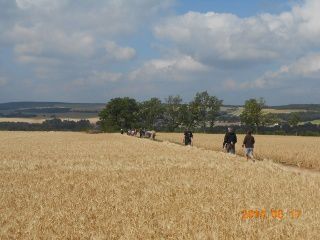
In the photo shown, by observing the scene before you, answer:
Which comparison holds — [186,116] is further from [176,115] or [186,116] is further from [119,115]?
[119,115]

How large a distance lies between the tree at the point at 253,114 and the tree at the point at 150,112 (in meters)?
36.8

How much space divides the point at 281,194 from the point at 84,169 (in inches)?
399

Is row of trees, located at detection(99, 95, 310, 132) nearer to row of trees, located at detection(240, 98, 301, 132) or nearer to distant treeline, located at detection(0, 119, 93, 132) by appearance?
row of trees, located at detection(240, 98, 301, 132)

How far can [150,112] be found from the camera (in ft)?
504

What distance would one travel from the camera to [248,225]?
8969 millimetres

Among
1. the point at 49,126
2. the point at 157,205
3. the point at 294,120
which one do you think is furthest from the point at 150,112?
the point at 157,205

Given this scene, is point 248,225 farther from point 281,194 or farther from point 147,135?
point 147,135

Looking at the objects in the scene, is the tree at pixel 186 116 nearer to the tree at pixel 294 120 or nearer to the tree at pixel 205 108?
the tree at pixel 205 108

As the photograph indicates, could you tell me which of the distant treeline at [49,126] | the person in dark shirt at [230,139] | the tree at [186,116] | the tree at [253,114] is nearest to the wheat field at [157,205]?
the person in dark shirt at [230,139]

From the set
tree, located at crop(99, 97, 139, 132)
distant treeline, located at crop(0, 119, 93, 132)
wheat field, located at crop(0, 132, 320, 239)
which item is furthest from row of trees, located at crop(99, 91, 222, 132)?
wheat field, located at crop(0, 132, 320, 239)

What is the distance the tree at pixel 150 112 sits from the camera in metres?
153

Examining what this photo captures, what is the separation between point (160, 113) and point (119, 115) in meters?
20.7
